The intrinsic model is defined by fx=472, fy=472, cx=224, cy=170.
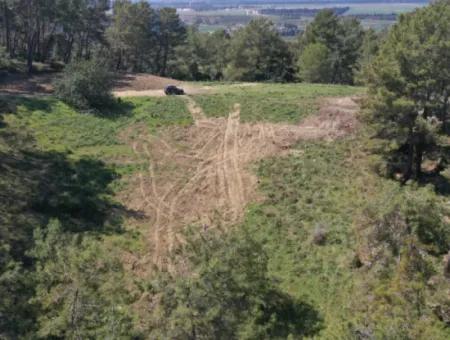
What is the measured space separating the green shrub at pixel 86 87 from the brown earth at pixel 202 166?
5.52 metres

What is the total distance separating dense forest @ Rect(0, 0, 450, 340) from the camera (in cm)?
1284

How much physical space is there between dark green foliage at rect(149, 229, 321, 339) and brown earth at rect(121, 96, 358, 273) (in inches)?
182

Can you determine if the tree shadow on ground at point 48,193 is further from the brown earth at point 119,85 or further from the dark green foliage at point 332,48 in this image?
the dark green foliage at point 332,48

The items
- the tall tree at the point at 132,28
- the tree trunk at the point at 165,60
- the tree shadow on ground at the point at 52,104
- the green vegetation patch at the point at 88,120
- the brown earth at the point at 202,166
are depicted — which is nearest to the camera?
the brown earth at the point at 202,166

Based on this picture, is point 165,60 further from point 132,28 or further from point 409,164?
point 409,164

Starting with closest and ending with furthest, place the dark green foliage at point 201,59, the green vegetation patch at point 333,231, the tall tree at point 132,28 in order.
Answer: the green vegetation patch at point 333,231 < the tall tree at point 132,28 < the dark green foliage at point 201,59

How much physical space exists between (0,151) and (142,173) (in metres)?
8.19

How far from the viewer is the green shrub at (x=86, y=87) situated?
3819 cm

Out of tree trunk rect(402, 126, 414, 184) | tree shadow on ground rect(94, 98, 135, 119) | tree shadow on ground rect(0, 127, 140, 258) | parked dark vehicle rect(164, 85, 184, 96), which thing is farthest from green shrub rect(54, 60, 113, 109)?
tree trunk rect(402, 126, 414, 184)

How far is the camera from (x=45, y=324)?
468 inches

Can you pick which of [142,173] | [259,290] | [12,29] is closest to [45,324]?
[259,290]

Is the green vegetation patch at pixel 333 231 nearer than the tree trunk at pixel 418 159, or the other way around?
the green vegetation patch at pixel 333 231

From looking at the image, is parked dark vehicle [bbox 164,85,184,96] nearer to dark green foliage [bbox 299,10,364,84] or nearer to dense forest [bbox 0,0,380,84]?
dense forest [bbox 0,0,380,84]

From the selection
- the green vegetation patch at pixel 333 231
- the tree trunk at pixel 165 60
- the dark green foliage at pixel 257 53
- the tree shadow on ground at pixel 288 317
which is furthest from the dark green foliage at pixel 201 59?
the tree shadow on ground at pixel 288 317
